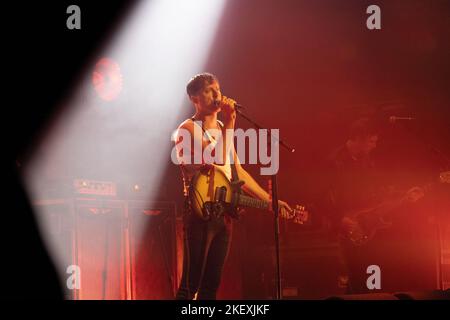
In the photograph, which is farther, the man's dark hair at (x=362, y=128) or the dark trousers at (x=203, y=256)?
the man's dark hair at (x=362, y=128)

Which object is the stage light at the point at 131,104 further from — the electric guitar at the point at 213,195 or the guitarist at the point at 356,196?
the guitarist at the point at 356,196

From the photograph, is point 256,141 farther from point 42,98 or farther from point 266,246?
point 42,98

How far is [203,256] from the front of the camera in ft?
14.8

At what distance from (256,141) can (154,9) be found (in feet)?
6.52

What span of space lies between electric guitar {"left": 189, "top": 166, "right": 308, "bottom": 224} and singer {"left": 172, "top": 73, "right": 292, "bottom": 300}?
42 mm

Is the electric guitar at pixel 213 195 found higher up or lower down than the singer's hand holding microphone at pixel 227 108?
lower down

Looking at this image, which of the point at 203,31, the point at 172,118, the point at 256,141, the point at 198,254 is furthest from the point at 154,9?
the point at 198,254

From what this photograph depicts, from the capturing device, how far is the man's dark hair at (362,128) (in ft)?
24.1

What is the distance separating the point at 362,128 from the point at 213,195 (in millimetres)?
3365

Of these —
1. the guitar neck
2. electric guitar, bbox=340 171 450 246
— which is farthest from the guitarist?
the guitar neck

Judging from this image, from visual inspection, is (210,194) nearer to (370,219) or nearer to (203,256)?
(203,256)

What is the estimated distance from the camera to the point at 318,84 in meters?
7.95

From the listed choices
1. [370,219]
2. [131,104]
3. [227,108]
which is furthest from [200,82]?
[370,219]

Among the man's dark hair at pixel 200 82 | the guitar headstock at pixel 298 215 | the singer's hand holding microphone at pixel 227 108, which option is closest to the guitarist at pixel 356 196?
the guitar headstock at pixel 298 215
